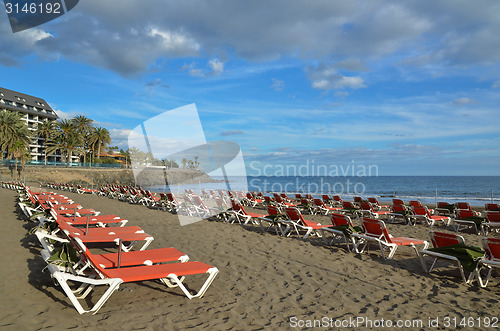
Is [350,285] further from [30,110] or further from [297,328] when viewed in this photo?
[30,110]

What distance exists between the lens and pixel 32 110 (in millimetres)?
79938

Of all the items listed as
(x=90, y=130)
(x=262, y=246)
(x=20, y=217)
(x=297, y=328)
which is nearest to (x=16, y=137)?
(x=90, y=130)

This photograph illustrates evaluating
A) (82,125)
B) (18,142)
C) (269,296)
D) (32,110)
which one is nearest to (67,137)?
(82,125)

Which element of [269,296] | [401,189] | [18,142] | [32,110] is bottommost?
[401,189]

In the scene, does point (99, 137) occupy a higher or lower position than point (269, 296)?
higher

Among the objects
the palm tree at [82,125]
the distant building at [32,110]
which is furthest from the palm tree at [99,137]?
the distant building at [32,110]

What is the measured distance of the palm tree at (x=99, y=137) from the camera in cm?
6819

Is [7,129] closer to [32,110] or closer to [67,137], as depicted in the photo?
[67,137]

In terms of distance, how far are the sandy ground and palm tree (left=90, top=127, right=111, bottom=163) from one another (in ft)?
222

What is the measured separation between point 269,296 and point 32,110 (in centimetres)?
9325

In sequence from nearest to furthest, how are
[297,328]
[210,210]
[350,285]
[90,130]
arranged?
1. [297,328]
2. [350,285]
3. [210,210]
4. [90,130]

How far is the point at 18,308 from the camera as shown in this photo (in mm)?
3516

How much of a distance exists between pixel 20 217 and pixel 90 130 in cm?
6337

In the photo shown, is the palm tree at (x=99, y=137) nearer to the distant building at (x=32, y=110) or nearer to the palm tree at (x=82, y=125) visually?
the palm tree at (x=82, y=125)
